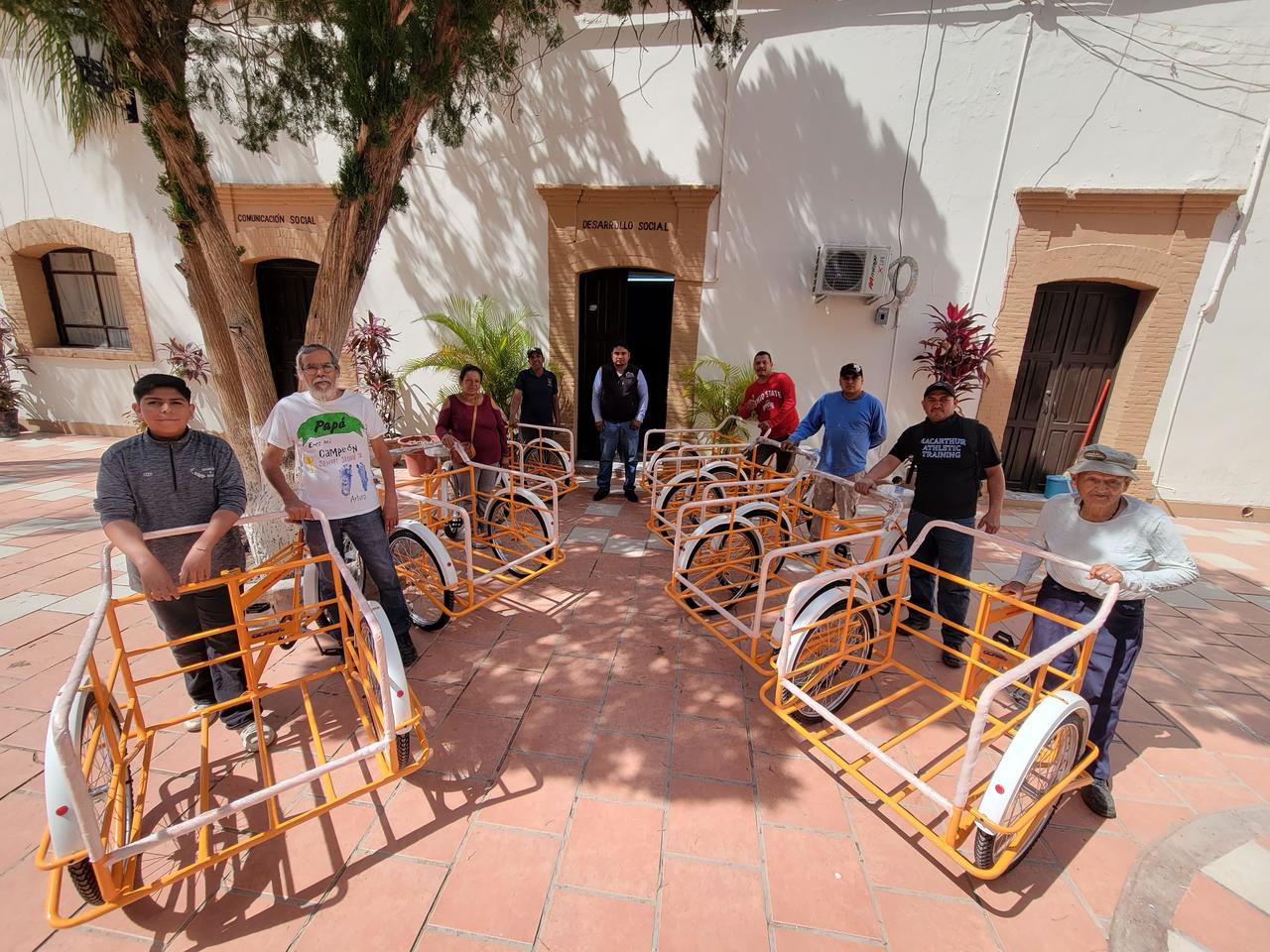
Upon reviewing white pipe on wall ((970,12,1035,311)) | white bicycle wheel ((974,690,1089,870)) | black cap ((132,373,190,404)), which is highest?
white pipe on wall ((970,12,1035,311))

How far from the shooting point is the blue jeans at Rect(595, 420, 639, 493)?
A: 251 inches

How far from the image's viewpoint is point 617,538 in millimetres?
5406

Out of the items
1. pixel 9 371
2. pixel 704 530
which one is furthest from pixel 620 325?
pixel 9 371

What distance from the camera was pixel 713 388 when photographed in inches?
273

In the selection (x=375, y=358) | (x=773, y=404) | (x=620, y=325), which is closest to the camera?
(x=773, y=404)

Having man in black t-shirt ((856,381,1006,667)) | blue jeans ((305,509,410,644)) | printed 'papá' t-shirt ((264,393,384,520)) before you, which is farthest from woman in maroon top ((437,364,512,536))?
man in black t-shirt ((856,381,1006,667))

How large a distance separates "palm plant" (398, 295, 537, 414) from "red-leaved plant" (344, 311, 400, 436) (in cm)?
35

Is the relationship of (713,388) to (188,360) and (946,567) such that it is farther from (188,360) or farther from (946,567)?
(188,360)

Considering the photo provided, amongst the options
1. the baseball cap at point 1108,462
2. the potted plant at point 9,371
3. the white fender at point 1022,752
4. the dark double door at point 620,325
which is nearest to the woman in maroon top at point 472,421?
the dark double door at point 620,325

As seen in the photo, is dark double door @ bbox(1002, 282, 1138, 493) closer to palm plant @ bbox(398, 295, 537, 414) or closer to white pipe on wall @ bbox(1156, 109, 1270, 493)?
white pipe on wall @ bbox(1156, 109, 1270, 493)

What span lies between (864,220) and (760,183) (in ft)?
4.43

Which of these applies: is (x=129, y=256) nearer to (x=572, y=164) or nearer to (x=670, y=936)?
(x=572, y=164)

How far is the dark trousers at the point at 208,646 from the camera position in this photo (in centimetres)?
252

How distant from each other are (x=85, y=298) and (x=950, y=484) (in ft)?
40.6
